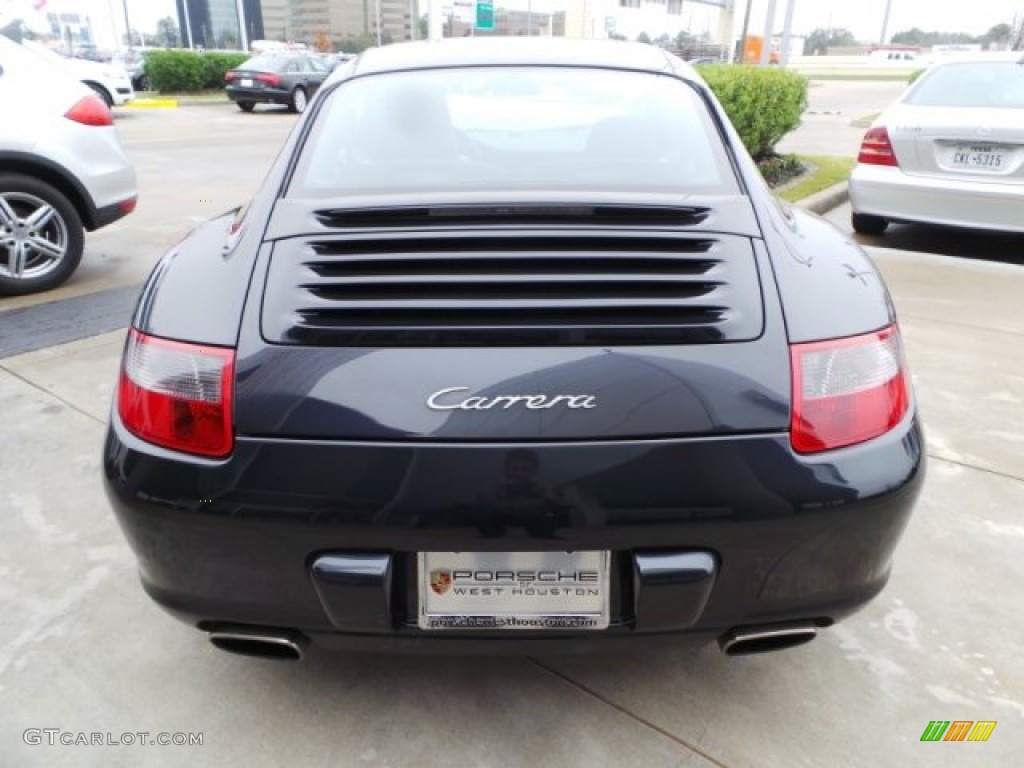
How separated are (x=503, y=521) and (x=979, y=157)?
5765 millimetres

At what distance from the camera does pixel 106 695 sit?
6.59 ft

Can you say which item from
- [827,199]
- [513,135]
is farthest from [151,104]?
[513,135]

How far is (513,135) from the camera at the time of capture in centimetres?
249

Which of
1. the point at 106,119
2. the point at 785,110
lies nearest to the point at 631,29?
the point at 785,110

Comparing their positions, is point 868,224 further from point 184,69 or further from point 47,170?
point 184,69

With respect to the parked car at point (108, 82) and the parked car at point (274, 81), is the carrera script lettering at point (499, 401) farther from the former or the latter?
the parked car at point (274, 81)

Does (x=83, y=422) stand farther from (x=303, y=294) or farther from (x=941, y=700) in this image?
(x=941, y=700)

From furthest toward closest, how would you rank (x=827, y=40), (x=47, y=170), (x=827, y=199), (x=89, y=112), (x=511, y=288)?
(x=827, y=40) → (x=827, y=199) → (x=89, y=112) → (x=47, y=170) → (x=511, y=288)

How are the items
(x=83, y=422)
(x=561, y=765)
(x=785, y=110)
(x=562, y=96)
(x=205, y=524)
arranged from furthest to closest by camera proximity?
1. (x=785, y=110)
2. (x=83, y=422)
3. (x=562, y=96)
4. (x=561, y=765)
5. (x=205, y=524)

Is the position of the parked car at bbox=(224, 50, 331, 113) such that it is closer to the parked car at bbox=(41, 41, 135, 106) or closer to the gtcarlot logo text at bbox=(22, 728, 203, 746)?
the parked car at bbox=(41, 41, 135, 106)

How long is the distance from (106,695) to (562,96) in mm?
2043

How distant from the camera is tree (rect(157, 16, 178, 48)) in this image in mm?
83312

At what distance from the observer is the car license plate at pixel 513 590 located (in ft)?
5.10

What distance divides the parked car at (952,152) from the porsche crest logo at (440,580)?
5.72m
